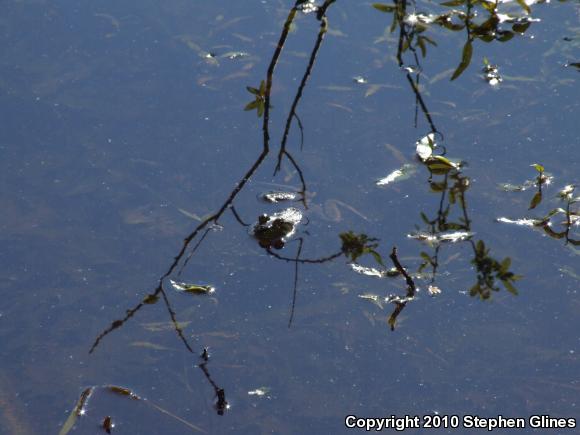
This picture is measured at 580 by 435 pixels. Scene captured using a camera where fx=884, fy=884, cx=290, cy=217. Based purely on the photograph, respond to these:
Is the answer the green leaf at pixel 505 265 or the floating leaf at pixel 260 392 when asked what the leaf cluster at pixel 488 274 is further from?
the floating leaf at pixel 260 392

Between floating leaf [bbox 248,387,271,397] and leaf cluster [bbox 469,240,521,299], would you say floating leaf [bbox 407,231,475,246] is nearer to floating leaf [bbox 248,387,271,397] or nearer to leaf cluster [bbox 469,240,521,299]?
leaf cluster [bbox 469,240,521,299]

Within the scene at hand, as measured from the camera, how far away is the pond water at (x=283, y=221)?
2.45 m

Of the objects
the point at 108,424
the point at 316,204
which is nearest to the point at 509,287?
the point at 316,204

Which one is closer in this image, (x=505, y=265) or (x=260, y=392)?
(x=260, y=392)

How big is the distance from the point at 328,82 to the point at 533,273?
4.07 feet

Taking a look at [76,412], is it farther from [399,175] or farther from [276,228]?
[399,175]

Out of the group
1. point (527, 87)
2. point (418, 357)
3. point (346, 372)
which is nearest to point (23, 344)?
point (346, 372)

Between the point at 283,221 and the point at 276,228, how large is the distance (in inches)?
1.6

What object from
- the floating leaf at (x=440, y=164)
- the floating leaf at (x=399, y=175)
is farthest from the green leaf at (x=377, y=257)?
the floating leaf at (x=440, y=164)

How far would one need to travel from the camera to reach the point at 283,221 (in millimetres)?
2895

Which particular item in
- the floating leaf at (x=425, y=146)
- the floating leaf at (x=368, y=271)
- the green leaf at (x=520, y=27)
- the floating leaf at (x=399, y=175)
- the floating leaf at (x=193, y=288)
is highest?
the green leaf at (x=520, y=27)

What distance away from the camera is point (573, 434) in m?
2.39

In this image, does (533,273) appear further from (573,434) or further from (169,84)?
(169,84)

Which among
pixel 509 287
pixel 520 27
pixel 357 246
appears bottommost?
pixel 509 287
